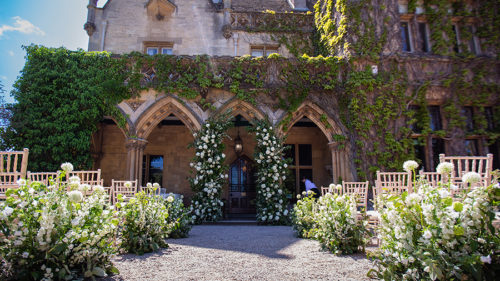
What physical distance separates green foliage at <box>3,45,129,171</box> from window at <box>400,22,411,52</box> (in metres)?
8.99

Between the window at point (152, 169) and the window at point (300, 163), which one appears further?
the window at point (300, 163)

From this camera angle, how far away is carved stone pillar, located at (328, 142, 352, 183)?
928 cm

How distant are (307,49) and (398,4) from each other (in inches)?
128

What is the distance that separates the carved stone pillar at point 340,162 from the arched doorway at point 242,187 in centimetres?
305

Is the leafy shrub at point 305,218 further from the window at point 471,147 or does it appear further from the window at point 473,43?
the window at point 473,43

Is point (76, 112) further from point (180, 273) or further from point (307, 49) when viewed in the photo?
point (307, 49)

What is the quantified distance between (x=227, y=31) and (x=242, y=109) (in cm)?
387

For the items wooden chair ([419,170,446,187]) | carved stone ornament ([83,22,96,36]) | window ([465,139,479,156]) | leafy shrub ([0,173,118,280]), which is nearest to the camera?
leafy shrub ([0,173,118,280])

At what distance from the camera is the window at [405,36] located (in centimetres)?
1029

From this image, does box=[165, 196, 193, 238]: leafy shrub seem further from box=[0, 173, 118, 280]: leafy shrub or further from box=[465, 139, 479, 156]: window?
box=[465, 139, 479, 156]: window

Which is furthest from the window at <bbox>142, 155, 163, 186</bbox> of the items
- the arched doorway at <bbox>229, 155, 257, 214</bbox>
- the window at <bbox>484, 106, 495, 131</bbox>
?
the window at <bbox>484, 106, 495, 131</bbox>

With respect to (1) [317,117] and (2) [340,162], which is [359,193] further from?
(1) [317,117]

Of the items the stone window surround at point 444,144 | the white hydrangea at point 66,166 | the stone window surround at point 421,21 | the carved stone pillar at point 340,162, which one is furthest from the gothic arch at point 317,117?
the white hydrangea at point 66,166

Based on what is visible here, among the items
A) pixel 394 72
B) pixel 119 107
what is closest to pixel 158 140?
pixel 119 107
